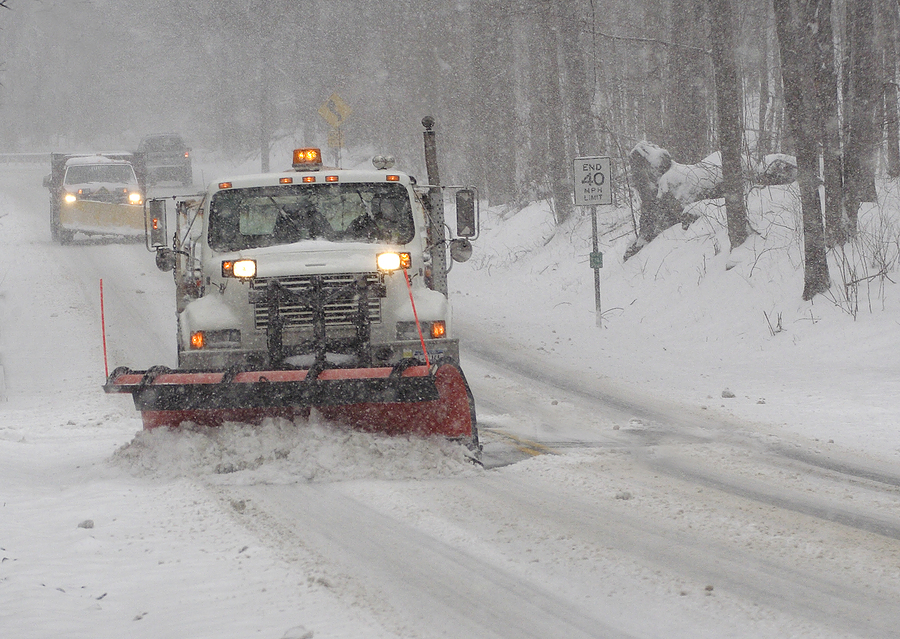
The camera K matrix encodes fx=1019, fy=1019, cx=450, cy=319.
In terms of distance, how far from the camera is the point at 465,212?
8805 millimetres

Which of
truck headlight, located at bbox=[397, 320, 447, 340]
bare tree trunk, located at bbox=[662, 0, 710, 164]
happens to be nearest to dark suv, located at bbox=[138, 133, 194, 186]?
bare tree trunk, located at bbox=[662, 0, 710, 164]

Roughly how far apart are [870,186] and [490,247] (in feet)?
33.4

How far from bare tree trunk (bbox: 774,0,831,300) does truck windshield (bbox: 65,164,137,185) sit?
14.4m

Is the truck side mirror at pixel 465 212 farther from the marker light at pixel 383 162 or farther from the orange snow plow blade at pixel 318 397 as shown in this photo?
the orange snow plow blade at pixel 318 397

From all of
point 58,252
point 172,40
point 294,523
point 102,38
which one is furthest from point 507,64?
point 102,38

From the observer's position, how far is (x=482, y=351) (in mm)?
12961

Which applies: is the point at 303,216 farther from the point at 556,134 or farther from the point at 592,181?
the point at 556,134

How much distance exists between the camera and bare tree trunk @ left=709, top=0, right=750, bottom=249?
15.0m

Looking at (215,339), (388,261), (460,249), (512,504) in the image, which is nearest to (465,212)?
(460,249)

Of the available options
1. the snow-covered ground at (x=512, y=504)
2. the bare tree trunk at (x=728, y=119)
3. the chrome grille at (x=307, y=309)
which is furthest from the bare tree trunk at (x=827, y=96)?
the chrome grille at (x=307, y=309)

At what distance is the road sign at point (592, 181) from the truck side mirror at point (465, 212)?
5.59 m

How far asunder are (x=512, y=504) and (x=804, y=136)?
28.6 feet

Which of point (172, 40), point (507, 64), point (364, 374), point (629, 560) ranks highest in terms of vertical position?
point (172, 40)

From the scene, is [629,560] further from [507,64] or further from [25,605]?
[507,64]
